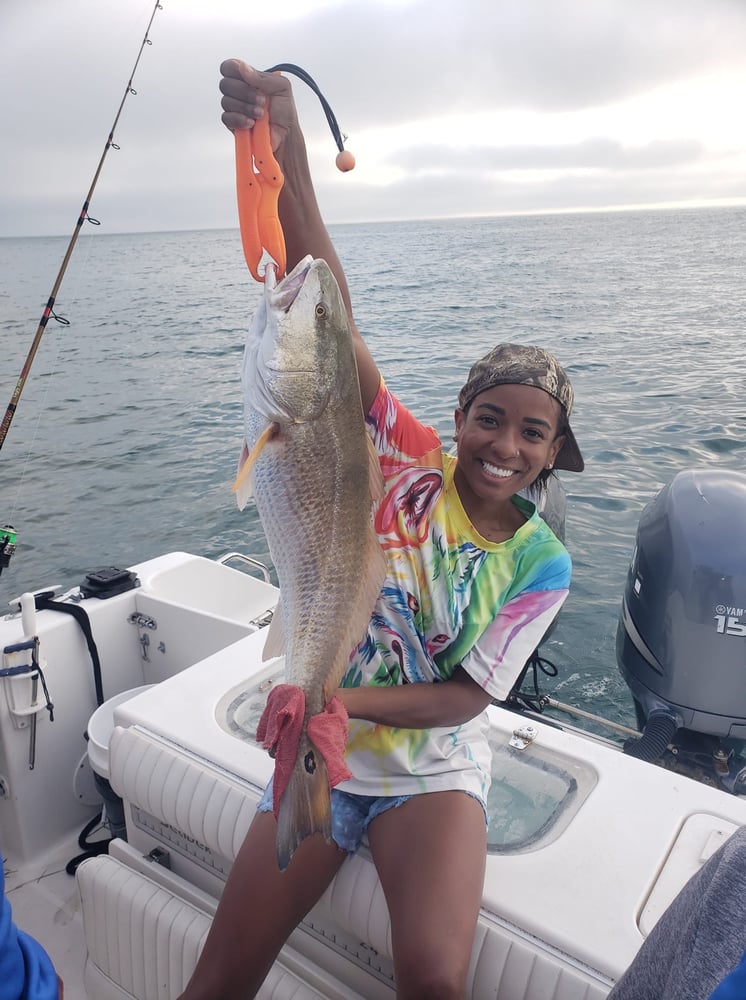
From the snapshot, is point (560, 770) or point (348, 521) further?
point (560, 770)

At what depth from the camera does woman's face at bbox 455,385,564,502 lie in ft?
7.44

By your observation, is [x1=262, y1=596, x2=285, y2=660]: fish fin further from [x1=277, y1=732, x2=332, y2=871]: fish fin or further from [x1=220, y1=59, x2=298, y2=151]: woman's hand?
[x1=220, y1=59, x2=298, y2=151]: woman's hand

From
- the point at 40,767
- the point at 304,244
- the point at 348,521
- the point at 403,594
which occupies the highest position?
the point at 304,244

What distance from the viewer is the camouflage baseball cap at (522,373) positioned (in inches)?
88.9

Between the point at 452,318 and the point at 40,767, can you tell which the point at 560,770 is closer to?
the point at 40,767

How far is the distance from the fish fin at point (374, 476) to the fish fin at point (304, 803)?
2.16ft

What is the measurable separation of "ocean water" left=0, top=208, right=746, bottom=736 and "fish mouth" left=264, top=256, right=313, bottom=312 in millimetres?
4512

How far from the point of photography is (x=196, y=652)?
408 centimetres

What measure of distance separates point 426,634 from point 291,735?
670 mm

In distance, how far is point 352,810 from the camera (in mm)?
2346

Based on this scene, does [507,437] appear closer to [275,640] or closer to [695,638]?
[275,640]

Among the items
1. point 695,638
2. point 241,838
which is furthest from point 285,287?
point 695,638

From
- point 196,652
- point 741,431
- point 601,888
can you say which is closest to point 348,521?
point 601,888

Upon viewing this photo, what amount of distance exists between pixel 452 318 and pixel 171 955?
22462mm
